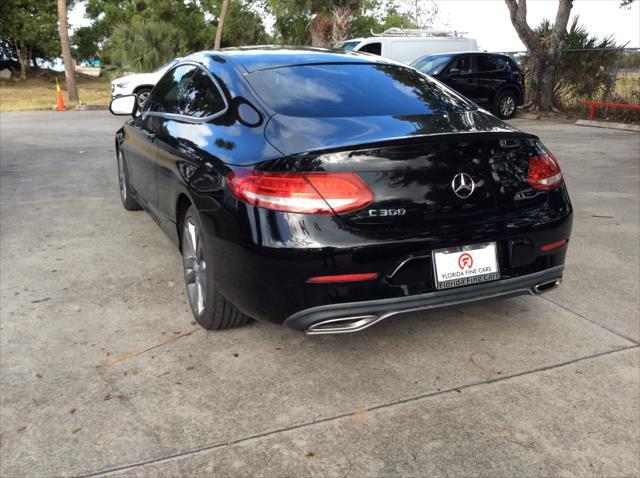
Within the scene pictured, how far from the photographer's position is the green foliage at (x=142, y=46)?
1104 inches

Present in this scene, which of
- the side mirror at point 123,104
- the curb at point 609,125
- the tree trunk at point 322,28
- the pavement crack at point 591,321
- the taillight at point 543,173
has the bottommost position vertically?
the curb at point 609,125

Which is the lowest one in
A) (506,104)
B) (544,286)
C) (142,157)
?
(506,104)

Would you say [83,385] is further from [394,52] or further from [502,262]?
[394,52]

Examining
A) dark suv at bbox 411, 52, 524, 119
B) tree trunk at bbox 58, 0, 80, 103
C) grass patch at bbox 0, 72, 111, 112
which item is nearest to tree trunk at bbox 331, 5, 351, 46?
grass patch at bbox 0, 72, 111, 112

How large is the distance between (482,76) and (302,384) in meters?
14.3

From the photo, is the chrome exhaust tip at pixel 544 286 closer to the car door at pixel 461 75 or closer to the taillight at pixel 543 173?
the taillight at pixel 543 173

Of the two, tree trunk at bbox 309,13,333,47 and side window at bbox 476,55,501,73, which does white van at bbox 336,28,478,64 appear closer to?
side window at bbox 476,55,501,73

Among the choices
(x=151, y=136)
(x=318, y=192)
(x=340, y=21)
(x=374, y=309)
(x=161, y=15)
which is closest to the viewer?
(x=318, y=192)

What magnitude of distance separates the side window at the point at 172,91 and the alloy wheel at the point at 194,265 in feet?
2.96

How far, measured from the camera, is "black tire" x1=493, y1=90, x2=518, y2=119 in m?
16.2

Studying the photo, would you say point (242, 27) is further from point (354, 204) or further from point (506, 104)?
point (354, 204)

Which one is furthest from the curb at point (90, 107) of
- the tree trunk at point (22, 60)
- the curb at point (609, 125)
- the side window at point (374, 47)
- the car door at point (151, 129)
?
the tree trunk at point (22, 60)

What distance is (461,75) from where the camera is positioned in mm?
15266

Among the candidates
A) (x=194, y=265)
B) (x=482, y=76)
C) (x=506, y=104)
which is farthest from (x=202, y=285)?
(x=506, y=104)
